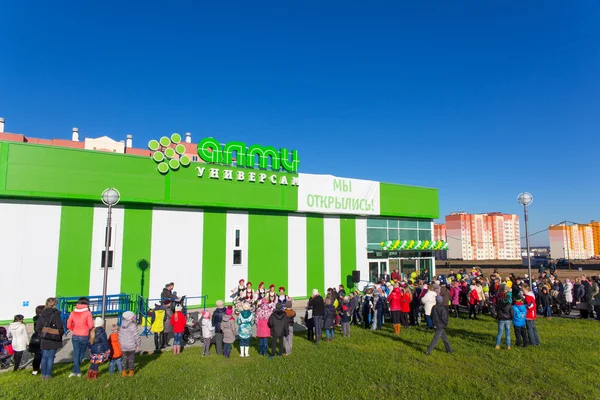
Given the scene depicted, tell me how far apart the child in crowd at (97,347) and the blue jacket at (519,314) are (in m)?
11.1

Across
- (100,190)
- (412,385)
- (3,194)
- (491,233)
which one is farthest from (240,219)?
(491,233)

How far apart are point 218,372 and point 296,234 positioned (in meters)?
13.2

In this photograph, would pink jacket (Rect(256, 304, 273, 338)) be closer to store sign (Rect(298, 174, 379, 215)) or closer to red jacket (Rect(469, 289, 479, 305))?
red jacket (Rect(469, 289, 479, 305))

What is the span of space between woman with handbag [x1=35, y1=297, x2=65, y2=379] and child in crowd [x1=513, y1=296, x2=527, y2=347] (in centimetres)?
1218

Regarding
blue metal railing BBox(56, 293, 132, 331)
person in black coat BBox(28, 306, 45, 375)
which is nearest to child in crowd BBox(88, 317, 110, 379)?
person in black coat BBox(28, 306, 45, 375)

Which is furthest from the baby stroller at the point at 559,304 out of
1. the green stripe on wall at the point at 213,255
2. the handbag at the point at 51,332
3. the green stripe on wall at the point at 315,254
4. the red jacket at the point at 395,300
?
the handbag at the point at 51,332

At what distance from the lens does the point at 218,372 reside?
8930 millimetres

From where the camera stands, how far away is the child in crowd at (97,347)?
8.40 meters

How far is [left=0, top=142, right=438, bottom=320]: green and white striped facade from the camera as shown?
49.3ft

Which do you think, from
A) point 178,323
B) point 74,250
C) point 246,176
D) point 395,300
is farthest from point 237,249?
point 395,300

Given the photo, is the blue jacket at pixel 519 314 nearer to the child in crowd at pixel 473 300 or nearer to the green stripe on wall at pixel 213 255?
the child in crowd at pixel 473 300

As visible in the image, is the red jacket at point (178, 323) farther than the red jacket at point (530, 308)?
No

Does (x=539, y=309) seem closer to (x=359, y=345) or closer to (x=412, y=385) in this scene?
(x=359, y=345)

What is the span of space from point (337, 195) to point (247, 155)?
640cm
